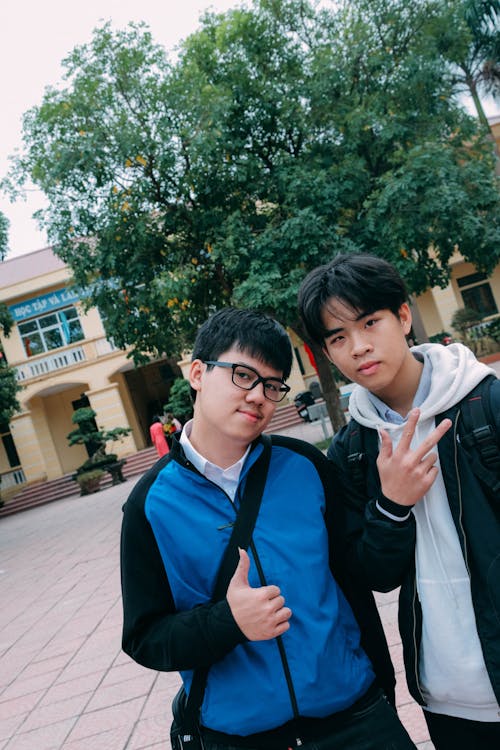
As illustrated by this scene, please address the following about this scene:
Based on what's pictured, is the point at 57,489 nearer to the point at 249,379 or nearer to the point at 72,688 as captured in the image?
the point at 72,688

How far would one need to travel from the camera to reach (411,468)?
4.40 feet

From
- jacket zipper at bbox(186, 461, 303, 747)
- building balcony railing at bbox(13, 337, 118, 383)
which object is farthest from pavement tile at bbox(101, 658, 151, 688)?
building balcony railing at bbox(13, 337, 118, 383)

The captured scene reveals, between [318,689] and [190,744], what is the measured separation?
33 cm

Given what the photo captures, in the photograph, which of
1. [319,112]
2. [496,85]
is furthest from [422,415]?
[496,85]

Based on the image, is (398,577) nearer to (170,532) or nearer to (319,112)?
(170,532)

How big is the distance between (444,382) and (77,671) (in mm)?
3820

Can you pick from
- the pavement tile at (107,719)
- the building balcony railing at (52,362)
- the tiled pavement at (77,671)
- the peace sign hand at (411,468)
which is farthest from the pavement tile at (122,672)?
the building balcony railing at (52,362)

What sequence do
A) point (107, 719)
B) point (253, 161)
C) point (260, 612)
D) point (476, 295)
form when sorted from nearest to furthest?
point (260, 612) < point (107, 719) < point (253, 161) < point (476, 295)

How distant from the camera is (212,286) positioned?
395 inches

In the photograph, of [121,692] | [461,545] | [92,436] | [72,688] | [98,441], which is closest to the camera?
[461,545]

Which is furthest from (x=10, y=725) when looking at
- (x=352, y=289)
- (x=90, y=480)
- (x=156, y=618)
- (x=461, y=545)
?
(x=90, y=480)

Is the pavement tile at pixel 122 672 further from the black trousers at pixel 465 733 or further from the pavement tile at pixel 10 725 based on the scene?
the black trousers at pixel 465 733

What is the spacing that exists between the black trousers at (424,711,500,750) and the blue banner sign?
23045 mm

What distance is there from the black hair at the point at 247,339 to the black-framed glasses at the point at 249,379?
40 millimetres
